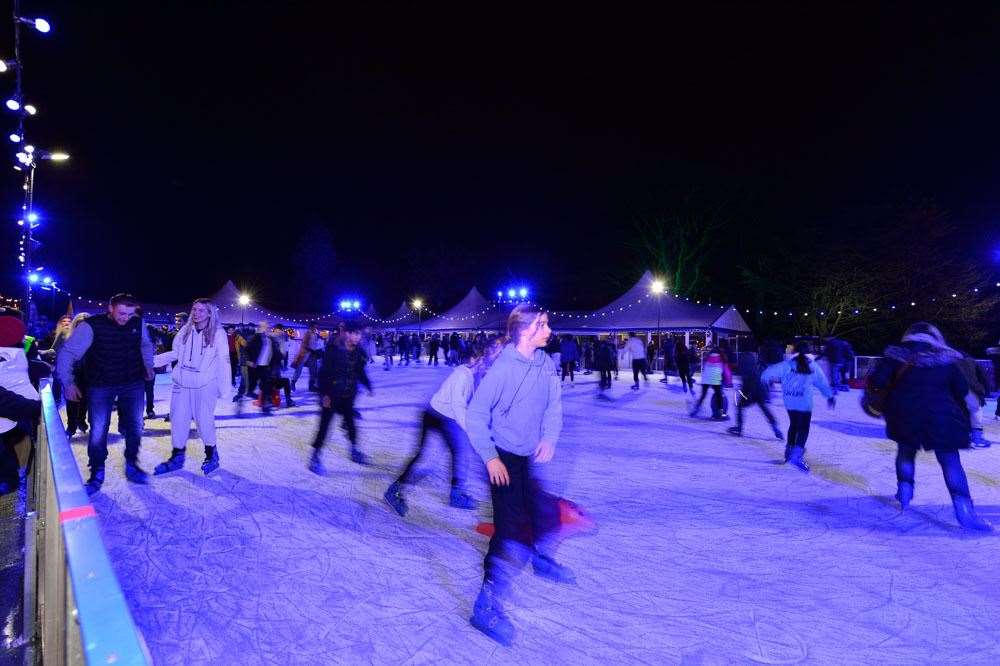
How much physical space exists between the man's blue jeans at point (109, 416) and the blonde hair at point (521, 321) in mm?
3443

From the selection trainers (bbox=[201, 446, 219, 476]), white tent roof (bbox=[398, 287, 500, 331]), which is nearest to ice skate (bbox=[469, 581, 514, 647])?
trainers (bbox=[201, 446, 219, 476])

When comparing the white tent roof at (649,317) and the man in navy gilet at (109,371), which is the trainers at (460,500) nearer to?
the man in navy gilet at (109,371)

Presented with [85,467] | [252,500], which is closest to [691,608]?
[252,500]

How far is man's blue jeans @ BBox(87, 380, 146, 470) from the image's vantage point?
4.51 metres

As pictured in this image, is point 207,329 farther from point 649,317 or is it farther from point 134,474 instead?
point 649,317

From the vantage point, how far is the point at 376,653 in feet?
7.68

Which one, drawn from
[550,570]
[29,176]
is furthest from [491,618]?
[29,176]

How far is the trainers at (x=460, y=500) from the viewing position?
430cm

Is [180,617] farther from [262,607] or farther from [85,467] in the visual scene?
[85,467]

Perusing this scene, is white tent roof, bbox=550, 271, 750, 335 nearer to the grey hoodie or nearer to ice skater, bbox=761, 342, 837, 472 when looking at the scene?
ice skater, bbox=761, 342, 837, 472

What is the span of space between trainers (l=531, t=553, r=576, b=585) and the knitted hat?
352 centimetres

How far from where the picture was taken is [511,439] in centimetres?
256

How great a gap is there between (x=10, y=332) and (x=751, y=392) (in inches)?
284

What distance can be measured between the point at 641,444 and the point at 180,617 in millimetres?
5303
